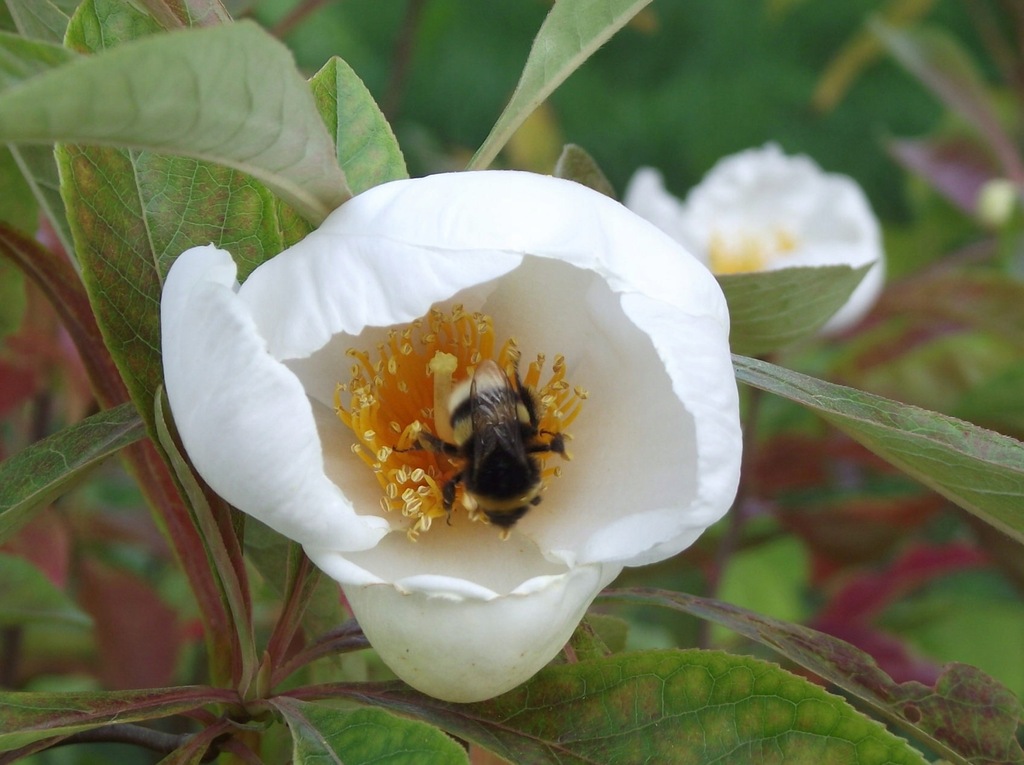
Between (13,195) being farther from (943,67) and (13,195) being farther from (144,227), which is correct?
(943,67)

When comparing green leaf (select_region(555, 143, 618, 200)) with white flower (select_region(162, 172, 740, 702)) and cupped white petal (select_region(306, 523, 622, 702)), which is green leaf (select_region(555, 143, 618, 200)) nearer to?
white flower (select_region(162, 172, 740, 702))

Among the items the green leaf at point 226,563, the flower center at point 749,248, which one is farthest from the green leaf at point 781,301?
the flower center at point 749,248

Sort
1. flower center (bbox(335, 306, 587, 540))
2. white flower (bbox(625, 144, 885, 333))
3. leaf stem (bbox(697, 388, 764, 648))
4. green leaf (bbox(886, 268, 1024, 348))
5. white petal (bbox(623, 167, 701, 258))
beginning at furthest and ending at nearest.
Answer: white flower (bbox(625, 144, 885, 333)), white petal (bbox(623, 167, 701, 258)), green leaf (bbox(886, 268, 1024, 348)), leaf stem (bbox(697, 388, 764, 648)), flower center (bbox(335, 306, 587, 540))

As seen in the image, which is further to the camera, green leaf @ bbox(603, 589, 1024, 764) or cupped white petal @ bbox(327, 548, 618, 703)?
green leaf @ bbox(603, 589, 1024, 764)

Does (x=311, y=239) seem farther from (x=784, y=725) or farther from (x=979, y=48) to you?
(x=979, y=48)

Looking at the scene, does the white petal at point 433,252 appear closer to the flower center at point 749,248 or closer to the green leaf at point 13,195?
the green leaf at point 13,195

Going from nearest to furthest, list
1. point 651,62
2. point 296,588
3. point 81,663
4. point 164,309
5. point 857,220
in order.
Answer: point 164,309 < point 296,588 < point 81,663 < point 857,220 < point 651,62

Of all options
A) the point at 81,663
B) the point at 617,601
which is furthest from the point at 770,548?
the point at 617,601

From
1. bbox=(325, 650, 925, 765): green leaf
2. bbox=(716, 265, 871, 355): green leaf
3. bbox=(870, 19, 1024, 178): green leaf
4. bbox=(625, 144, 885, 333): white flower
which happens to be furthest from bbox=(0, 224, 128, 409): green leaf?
bbox=(870, 19, 1024, 178): green leaf
